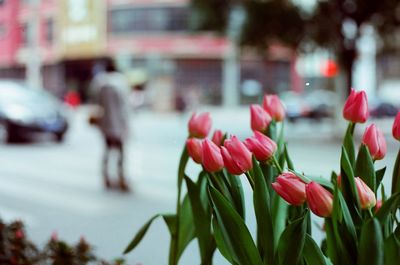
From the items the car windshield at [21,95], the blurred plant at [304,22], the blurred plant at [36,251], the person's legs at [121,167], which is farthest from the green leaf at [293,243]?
the blurred plant at [304,22]

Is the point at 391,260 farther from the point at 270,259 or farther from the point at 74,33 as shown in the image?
the point at 74,33

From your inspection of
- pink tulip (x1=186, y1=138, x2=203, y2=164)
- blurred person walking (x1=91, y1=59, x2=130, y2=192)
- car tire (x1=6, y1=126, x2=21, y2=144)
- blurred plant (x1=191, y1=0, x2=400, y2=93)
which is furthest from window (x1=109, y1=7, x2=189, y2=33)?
pink tulip (x1=186, y1=138, x2=203, y2=164)

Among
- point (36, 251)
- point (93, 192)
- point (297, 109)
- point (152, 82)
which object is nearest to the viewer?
point (36, 251)

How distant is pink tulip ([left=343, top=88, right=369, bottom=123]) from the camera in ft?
2.98

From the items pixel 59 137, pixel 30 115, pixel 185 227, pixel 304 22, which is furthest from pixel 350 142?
pixel 304 22

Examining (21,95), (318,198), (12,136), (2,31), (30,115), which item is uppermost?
(2,31)

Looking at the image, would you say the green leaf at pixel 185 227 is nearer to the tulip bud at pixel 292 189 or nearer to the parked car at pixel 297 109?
the tulip bud at pixel 292 189

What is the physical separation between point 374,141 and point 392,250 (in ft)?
0.72

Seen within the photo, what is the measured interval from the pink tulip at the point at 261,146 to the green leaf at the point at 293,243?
0.10 meters

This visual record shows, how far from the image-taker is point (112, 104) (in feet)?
20.1

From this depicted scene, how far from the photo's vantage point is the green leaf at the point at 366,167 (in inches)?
35.9

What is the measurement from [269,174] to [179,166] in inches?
10.1

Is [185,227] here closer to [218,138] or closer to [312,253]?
[218,138]

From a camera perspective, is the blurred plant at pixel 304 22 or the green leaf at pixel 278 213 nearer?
the green leaf at pixel 278 213
